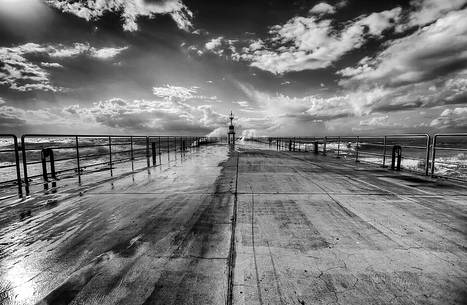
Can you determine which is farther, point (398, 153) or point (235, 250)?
point (398, 153)

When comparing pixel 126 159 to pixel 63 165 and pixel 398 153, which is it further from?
pixel 398 153

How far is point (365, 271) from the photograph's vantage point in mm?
1911

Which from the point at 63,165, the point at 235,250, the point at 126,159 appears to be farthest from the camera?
the point at 63,165

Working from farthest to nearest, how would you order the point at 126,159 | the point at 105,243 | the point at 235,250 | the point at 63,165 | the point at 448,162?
the point at 63,165
the point at 126,159
the point at 448,162
the point at 105,243
the point at 235,250

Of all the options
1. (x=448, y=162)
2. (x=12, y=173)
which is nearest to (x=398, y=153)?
(x=448, y=162)

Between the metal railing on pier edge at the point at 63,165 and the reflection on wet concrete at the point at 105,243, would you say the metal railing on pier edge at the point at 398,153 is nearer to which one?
the reflection on wet concrete at the point at 105,243

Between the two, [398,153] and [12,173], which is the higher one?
[398,153]

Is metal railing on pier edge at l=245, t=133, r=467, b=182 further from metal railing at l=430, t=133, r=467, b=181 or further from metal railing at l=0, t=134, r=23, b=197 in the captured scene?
metal railing at l=0, t=134, r=23, b=197

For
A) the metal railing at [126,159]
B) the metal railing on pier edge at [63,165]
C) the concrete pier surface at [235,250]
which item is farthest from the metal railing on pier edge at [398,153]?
the metal railing on pier edge at [63,165]

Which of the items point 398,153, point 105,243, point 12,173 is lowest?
point 12,173

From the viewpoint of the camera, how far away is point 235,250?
2.24 metres

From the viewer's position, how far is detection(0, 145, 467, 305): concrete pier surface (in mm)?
1666

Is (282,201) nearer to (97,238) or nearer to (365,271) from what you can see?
(365,271)

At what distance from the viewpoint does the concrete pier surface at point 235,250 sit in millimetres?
1666
